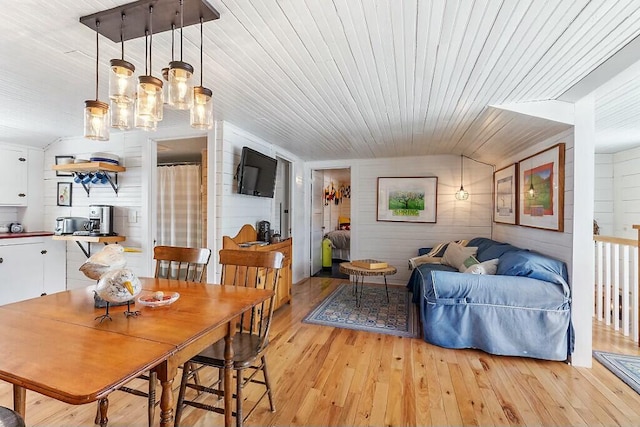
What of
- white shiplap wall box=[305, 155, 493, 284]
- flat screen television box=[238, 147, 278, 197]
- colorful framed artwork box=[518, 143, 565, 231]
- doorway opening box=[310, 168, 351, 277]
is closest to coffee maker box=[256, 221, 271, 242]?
flat screen television box=[238, 147, 278, 197]

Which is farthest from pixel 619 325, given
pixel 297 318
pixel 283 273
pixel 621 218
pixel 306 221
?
pixel 306 221

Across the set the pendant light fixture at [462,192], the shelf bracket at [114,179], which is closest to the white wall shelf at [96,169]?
the shelf bracket at [114,179]

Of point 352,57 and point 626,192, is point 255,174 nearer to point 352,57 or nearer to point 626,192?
point 352,57

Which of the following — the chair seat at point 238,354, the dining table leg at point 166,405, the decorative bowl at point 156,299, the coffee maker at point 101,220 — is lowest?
the chair seat at point 238,354

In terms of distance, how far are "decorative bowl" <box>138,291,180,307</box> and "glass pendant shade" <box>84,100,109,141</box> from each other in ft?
2.97

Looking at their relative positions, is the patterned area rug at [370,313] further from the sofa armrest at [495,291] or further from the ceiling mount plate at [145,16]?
the ceiling mount plate at [145,16]

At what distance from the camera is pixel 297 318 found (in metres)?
3.55

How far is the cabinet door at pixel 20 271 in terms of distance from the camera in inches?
138

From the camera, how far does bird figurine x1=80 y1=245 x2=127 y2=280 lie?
1481mm

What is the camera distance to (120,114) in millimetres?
1529

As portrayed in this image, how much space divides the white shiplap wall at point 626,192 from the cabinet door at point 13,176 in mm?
8484

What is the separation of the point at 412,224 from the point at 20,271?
5696 mm

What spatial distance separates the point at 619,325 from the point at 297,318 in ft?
12.0

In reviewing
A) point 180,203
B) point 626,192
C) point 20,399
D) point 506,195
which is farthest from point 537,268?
point 180,203
